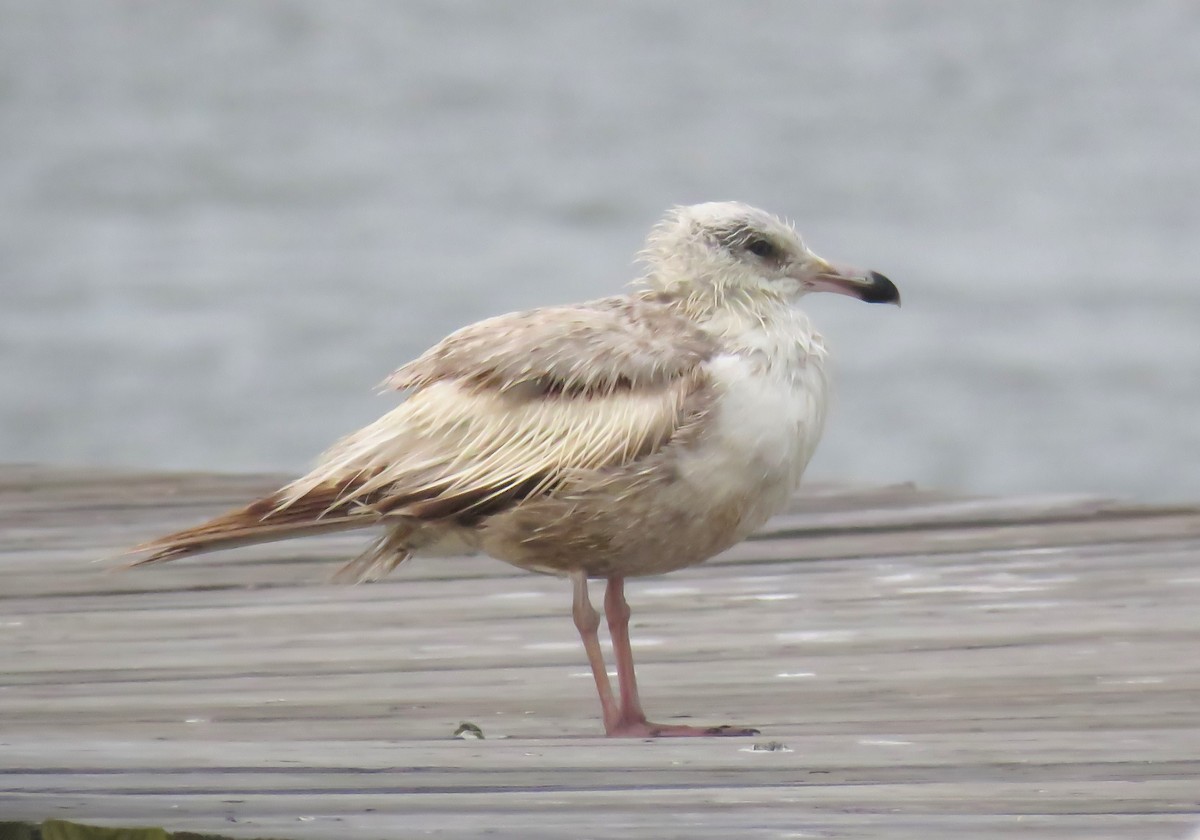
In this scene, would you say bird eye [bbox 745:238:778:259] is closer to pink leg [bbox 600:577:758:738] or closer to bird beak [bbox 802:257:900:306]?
bird beak [bbox 802:257:900:306]

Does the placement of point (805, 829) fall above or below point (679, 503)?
below

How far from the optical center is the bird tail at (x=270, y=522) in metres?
4.04

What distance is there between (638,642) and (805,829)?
5.35 ft

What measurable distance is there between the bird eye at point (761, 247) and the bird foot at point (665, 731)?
2.81 feet

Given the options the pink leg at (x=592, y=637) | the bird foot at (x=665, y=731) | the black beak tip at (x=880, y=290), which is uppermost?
the black beak tip at (x=880, y=290)

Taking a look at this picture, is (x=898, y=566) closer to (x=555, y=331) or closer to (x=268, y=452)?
(x=555, y=331)

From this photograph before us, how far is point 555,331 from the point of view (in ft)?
13.4

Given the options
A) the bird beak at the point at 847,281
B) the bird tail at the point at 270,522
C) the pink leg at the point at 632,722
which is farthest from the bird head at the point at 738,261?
the bird tail at the point at 270,522

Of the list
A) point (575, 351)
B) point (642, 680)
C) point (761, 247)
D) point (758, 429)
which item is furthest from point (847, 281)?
point (642, 680)

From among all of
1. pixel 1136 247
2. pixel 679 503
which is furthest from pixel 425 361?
pixel 1136 247

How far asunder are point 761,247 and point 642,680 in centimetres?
92

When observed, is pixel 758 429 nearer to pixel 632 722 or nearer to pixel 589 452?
pixel 589 452

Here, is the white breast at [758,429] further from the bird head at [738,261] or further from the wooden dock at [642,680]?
the wooden dock at [642,680]

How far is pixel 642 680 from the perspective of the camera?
4.68 m
